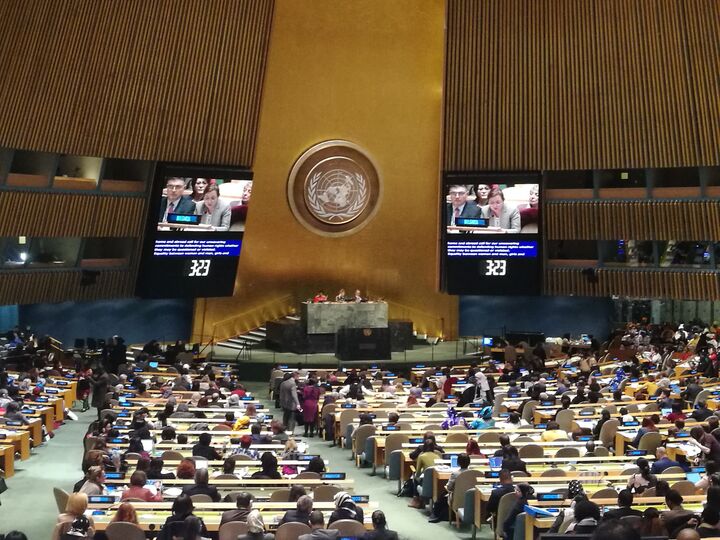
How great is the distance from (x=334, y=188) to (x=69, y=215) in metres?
8.33

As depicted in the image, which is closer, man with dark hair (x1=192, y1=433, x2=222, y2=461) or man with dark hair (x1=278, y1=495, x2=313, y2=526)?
man with dark hair (x1=278, y1=495, x2=313, y2=526)

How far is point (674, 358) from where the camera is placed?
76.5 feet

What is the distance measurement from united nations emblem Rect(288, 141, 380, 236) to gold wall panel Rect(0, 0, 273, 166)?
10.2 ft

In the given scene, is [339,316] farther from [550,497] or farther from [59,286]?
[550,497]

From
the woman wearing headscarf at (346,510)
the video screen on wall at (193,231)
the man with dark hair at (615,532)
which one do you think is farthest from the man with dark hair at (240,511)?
Result: the video screen on wall at (193,231)

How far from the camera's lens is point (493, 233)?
83.8 ft

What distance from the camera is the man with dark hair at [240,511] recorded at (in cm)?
888

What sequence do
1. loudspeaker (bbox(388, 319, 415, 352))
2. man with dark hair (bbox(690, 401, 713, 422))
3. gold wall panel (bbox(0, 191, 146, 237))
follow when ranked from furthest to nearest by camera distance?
loudspeaker (bbox(388, 319, 415, 352)), gold wall panel (bbox(0, 191, 146, 237)), man with dark hair (bbox(690, 401, 713, 422))

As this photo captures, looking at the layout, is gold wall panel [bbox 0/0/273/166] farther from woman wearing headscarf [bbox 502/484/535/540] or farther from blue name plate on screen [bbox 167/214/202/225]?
woman wearing headscarf [bbox 502/484/535/540]

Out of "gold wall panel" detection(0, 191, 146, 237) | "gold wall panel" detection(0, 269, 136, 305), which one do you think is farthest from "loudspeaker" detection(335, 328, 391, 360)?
"gold wall panel" detection(0, 191, 146, 237)

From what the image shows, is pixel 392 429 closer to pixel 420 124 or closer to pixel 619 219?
pixel 619 219

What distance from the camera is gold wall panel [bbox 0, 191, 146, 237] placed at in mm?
22359

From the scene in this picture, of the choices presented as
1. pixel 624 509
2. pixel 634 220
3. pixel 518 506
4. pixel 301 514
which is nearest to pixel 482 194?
pixel 634 220

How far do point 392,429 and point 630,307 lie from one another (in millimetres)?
18831
